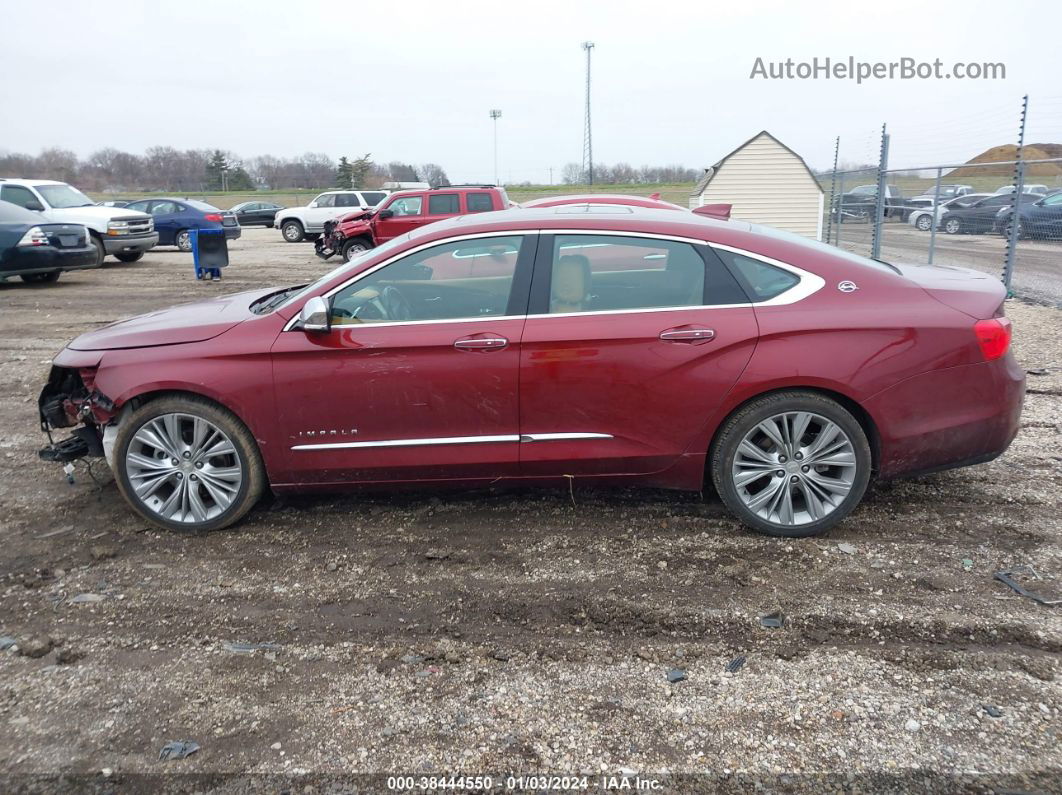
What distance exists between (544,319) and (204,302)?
2365 mm

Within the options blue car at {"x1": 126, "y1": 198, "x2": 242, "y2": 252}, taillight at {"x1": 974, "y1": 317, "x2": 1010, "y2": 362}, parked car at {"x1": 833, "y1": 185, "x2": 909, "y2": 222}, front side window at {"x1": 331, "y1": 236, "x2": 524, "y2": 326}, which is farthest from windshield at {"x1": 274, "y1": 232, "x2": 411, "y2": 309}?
blue car at {"x1": 126, "y1": 198, "x2": 242, "y2": 252}

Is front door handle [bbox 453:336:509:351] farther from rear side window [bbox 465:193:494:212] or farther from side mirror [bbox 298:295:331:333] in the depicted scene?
rear side window [bbox 465:193:494:212]

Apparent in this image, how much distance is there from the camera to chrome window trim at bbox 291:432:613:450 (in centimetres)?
416

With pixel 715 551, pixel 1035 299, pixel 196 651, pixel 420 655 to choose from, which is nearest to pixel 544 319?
pixel 715 551

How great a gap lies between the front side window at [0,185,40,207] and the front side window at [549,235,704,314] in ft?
53.3

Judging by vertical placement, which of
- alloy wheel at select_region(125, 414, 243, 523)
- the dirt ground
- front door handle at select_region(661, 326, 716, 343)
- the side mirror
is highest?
the side mirror

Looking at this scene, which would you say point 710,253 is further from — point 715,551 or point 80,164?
point 80,164

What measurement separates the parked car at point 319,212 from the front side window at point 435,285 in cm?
2449

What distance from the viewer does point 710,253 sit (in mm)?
4188

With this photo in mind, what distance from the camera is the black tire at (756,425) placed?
405cm

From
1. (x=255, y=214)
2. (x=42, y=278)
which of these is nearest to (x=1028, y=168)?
(x=42, y=278)

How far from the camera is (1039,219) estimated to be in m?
15.0

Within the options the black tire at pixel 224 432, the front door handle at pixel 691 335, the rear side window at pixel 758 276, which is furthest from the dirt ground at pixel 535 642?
the rear side window at pixel 758 276

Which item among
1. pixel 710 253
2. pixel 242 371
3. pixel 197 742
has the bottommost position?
pixel 197 742
